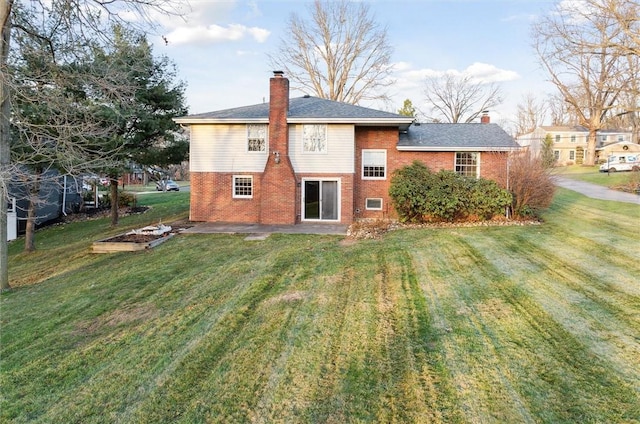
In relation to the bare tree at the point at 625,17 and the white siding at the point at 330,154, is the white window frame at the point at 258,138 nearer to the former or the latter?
the white siding at the point at 330,154

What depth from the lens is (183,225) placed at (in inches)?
589

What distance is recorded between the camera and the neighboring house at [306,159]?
15.0 metres

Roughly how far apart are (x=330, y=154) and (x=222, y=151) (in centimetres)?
445

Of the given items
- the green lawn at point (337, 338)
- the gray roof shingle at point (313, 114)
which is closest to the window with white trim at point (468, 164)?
the gray roof shingle at point (313, 114)

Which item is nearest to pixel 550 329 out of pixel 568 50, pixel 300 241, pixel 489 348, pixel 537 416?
pixel 489 348

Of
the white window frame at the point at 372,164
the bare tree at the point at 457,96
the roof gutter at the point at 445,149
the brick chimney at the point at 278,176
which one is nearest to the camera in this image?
the brick chimney at the point at 278,176

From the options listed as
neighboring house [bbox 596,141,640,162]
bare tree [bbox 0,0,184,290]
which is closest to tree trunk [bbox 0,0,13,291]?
bare tree [bbox 0,0,184,290]

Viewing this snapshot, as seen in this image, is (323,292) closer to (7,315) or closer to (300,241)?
(300,241)

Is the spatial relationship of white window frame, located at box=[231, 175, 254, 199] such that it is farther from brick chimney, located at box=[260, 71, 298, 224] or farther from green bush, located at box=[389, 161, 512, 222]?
green bush, located at box=[389, 161, 512, 222]

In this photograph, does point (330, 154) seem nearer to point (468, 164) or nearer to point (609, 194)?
point (468, 164)

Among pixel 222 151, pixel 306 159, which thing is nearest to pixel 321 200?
pixel 306 159

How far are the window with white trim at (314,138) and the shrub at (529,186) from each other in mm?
7201

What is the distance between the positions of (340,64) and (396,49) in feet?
18.2

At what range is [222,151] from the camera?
15.7 meters
